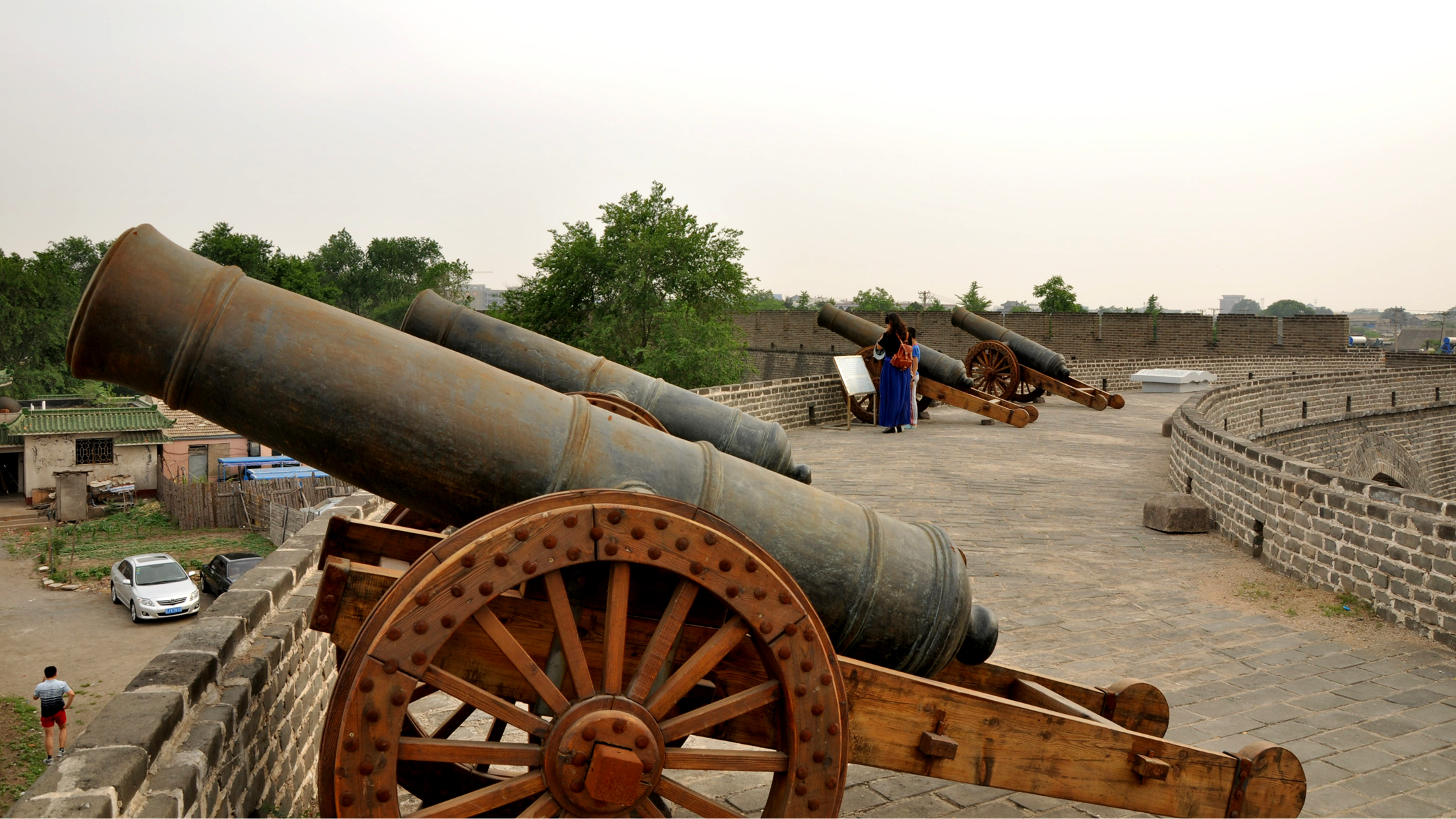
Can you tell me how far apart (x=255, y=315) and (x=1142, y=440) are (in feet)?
44.8

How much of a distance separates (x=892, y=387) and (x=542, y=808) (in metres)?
12.7

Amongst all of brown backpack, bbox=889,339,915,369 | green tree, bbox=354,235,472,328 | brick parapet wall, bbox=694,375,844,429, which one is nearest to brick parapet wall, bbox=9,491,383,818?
brick parapet wall, bbox=694,375,844,429

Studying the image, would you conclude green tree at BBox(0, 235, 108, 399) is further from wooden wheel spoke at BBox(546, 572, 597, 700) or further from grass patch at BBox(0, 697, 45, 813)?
wooden wheel spoke at BBox(546, 572, 597, 700)

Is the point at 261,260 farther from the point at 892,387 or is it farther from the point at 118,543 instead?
the point at 892,387

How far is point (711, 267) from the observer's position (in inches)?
1185

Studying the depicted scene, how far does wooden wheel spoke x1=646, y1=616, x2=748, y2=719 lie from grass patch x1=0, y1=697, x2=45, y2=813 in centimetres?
1540

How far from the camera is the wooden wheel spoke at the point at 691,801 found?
229 centimetres

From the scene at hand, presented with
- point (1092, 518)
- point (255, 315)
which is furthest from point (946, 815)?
point (1092, 518)

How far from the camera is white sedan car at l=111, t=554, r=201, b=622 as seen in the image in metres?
23.7

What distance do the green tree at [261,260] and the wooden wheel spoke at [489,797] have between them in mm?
55305

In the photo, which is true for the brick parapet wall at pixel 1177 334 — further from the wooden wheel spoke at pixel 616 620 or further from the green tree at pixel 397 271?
the green tree at pixel 397 271

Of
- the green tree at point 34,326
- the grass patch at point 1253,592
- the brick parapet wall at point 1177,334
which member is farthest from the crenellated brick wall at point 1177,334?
the green tree at point 34,326

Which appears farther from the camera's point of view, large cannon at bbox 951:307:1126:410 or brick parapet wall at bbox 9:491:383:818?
large cannon at bbox 951:307:1126:410

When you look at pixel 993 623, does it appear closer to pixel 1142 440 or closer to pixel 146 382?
pixel 146 382
